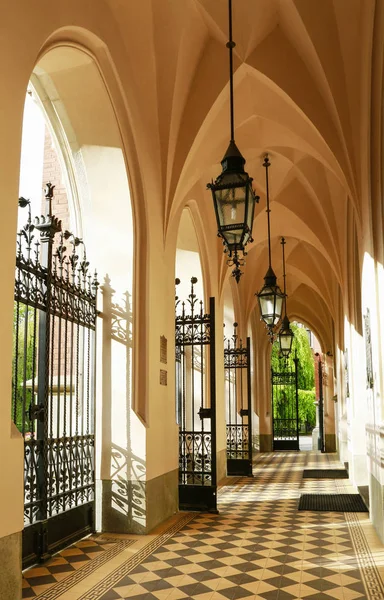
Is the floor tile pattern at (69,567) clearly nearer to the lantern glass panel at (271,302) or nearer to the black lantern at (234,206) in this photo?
the black lantern at (234,206)

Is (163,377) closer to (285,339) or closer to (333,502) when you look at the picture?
(333,502)

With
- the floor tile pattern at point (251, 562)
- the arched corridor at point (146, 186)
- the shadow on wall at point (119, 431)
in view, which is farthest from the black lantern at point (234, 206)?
the floor tile pattern at point (251, 562)

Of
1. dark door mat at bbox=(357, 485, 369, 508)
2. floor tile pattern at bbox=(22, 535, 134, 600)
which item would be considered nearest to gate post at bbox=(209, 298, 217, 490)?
floor tile pattern at bbox=(22, 535, 134, 600)

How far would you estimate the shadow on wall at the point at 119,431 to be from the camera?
6547 mm

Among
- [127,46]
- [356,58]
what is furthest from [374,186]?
[127,46]

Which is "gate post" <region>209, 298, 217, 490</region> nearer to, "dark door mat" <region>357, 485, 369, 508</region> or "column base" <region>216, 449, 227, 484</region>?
"dark door mat" <region>357, 485, 369, 508</region>

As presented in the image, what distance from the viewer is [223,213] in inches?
191

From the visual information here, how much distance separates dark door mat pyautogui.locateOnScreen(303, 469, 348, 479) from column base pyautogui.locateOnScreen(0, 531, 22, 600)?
30.3 feet

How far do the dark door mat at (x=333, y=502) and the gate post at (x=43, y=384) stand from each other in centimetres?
426

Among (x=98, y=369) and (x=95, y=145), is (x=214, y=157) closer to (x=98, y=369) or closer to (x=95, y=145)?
(x=95, y=145)

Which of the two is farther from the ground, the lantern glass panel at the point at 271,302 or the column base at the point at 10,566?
the lantern glass panel at the point at 271,302

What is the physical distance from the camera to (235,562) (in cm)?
529

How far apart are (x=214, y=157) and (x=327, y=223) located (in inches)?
125

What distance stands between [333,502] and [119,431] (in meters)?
4.00
